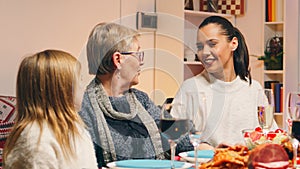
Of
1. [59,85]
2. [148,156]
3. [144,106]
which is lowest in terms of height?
[148,156]

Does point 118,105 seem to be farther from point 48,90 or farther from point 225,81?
point 225,81

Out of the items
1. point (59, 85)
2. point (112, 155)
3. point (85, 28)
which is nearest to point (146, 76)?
point (85, 28)

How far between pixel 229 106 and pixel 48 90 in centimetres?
159

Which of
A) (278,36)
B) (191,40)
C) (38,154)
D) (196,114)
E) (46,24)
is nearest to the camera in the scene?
(196,114)

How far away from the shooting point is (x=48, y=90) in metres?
1.84

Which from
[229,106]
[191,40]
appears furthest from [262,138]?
[191,40]

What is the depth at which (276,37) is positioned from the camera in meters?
5.20

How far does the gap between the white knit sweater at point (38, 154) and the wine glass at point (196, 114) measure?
383 mm

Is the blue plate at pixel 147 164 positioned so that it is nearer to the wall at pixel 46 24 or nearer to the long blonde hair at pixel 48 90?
the long blonde hair at pixel 48 90

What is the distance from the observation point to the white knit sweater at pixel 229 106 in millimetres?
3146

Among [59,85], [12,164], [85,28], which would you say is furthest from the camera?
[85,28]

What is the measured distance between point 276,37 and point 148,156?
3.05 metres

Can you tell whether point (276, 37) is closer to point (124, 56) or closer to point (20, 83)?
point (124, 56)

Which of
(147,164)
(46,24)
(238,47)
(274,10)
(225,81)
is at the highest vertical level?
→ (274,10)
